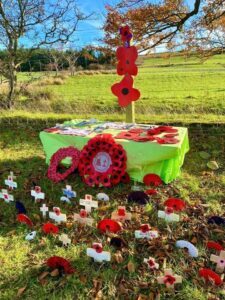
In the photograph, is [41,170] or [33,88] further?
[33,88]

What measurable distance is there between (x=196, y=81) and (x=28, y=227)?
724 inches

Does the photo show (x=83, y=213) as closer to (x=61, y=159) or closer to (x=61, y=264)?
(x=61, y=264)

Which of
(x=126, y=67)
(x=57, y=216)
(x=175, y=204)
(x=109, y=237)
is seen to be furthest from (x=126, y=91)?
(x=109, y=237)

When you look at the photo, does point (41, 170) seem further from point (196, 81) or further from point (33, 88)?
point (196, 81)

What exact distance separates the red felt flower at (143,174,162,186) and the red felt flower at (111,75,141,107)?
4.36ft

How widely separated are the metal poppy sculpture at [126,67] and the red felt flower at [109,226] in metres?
2.23

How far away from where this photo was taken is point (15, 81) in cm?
877

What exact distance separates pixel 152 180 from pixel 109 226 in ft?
3.45

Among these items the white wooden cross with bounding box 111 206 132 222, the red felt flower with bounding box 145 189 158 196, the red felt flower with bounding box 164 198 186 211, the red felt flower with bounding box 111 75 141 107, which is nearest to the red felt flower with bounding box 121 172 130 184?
the red felt flower with bounding box 145 189 158 196

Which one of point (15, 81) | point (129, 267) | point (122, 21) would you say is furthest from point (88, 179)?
point (15, 81)

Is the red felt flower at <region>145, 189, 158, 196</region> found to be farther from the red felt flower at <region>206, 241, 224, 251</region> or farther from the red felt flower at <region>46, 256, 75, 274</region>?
the red felt flower at <region>46, 256, 75, 274</region>

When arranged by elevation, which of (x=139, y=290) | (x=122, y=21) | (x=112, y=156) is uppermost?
(x=122, y=21)

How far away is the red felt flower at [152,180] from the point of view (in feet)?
12.1

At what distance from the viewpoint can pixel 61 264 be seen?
236 cm
